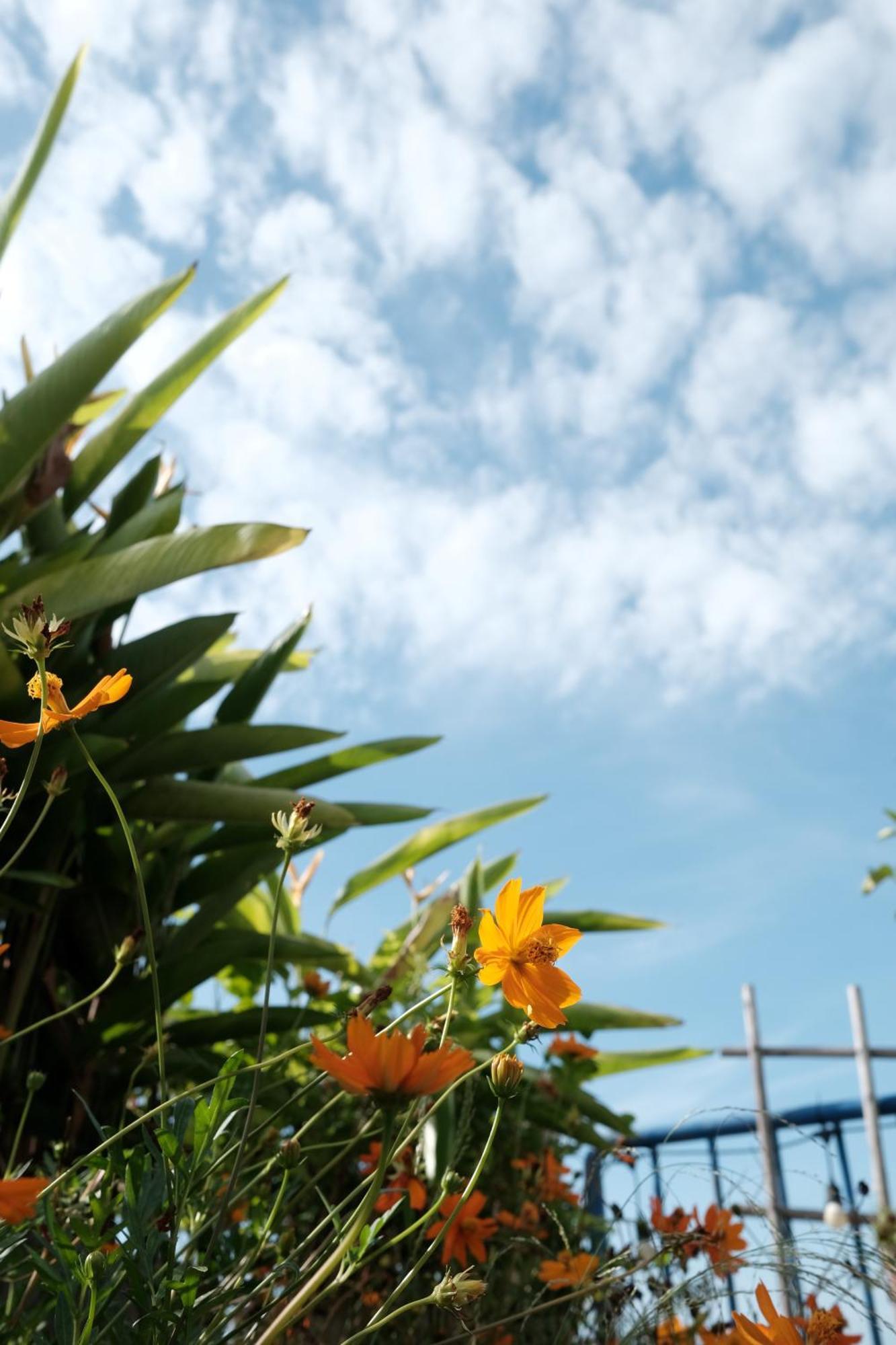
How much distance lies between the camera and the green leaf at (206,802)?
1.35 metres

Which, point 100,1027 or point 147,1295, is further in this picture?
point 100,1027

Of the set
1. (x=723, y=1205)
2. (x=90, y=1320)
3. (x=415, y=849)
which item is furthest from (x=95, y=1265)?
(x=415, y=849)

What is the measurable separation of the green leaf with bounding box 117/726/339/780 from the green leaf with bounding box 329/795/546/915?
0.74 metres

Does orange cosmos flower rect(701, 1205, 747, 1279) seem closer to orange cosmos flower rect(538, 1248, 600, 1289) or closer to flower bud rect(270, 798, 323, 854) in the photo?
orange cosmos flower rect(538, 1248, 600, 1289)

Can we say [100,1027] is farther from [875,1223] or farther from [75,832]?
[875,1223]

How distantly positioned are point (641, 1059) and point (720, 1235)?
1277 mm

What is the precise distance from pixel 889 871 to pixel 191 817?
1345 mm

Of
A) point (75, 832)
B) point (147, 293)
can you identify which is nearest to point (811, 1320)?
point (75, 832)

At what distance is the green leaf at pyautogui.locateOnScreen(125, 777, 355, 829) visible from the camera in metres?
1.35

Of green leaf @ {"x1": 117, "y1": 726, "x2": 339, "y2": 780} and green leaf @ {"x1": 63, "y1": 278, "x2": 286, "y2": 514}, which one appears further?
green leaf @ {"x1": 63, "y1": 278, "x2": 286, "y2": 514}

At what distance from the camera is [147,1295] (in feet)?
1.76

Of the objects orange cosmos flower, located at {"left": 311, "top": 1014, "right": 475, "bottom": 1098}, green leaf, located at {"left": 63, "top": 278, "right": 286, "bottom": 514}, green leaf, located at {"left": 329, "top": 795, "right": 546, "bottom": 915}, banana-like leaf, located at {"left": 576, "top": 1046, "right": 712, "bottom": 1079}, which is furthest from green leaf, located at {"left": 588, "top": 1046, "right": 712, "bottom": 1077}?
orange cosmos flower, located at {"left": 311, "top": 1014, "right": 475, "bottom": 1098}

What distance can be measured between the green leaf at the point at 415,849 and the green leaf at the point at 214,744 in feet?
2.44

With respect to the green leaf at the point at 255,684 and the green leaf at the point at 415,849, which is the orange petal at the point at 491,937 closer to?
the green leaf at the point at 255,684
